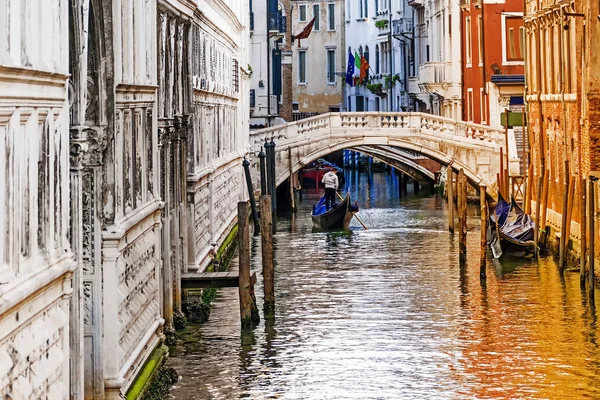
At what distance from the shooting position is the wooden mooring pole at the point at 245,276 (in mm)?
12148

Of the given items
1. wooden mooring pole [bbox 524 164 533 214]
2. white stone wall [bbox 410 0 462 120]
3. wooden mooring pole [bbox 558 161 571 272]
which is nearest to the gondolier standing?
wooden mooring pole [bbox 524 164 533 214]

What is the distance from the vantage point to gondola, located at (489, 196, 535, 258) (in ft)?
62.4

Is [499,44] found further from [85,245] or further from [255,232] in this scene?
[85,245]

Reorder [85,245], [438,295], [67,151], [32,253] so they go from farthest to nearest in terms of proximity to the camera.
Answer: [438,295] → [85,245] → [67,151] → [32,253]

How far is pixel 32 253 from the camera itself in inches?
219

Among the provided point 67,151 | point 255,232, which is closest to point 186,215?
point 67,151

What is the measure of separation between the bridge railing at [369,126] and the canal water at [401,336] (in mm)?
7658

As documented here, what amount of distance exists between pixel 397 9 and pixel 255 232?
71.1ft

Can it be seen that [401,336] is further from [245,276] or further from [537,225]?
[537,225]

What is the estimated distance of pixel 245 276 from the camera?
1213 cm

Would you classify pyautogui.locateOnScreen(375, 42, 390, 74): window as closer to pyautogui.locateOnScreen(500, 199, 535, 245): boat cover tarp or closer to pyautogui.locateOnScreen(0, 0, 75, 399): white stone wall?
pyautogui.locateOnScreen(500, 199, 535, 245): boat cover tarp

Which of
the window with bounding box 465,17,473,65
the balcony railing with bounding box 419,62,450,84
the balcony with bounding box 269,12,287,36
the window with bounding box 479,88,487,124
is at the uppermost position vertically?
the balcony with bounding box 269,12,287,36

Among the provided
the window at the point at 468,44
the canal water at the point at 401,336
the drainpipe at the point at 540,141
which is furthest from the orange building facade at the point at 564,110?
the window at the point at 468,44

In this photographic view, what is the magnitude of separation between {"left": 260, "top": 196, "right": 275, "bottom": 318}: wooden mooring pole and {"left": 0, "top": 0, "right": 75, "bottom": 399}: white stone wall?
691 centimetres
